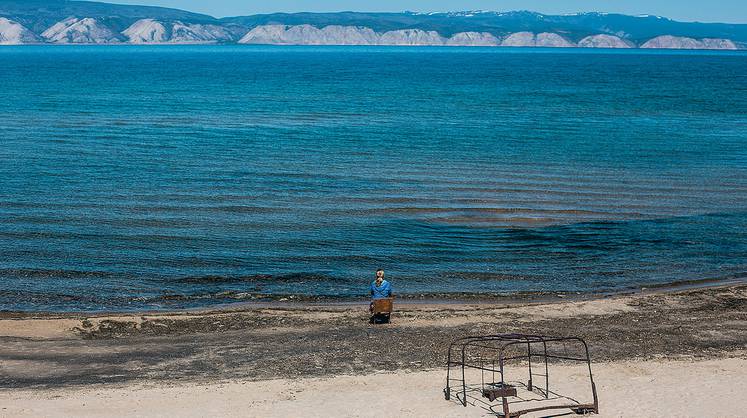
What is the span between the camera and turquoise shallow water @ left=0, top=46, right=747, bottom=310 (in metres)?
26.0

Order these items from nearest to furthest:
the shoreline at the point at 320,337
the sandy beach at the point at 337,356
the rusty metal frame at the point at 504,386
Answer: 1. the rusty metal frame at the point at 504,386
2. the sandy beach at the point at 337,356
3. the shoreline at the point at 320,337

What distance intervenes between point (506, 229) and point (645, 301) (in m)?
8.94

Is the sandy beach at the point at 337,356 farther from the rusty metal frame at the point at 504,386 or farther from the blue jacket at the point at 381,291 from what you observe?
the blue jacket at the point at 381,291

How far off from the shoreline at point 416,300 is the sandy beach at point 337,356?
18 centimetres

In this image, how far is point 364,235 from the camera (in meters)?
30.6

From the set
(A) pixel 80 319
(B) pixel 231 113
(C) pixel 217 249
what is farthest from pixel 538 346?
(B) pixel 231 113

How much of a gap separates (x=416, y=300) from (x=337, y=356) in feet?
17.8

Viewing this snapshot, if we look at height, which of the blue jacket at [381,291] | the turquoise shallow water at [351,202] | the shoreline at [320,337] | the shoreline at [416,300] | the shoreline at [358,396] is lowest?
the shoreline at [416,300]

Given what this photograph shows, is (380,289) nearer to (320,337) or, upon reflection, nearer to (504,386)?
(320,337)

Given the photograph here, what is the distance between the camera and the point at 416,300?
2403cm

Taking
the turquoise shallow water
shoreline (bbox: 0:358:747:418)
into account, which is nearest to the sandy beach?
shoreline (bbox: 0:358:747:418)

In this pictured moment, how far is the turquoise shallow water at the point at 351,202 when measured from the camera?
2600cm

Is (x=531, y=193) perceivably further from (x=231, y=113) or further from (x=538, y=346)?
(x=231, y=113)

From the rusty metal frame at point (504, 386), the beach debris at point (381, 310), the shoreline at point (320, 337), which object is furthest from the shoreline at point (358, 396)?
the beach debris at point (381, 310)
